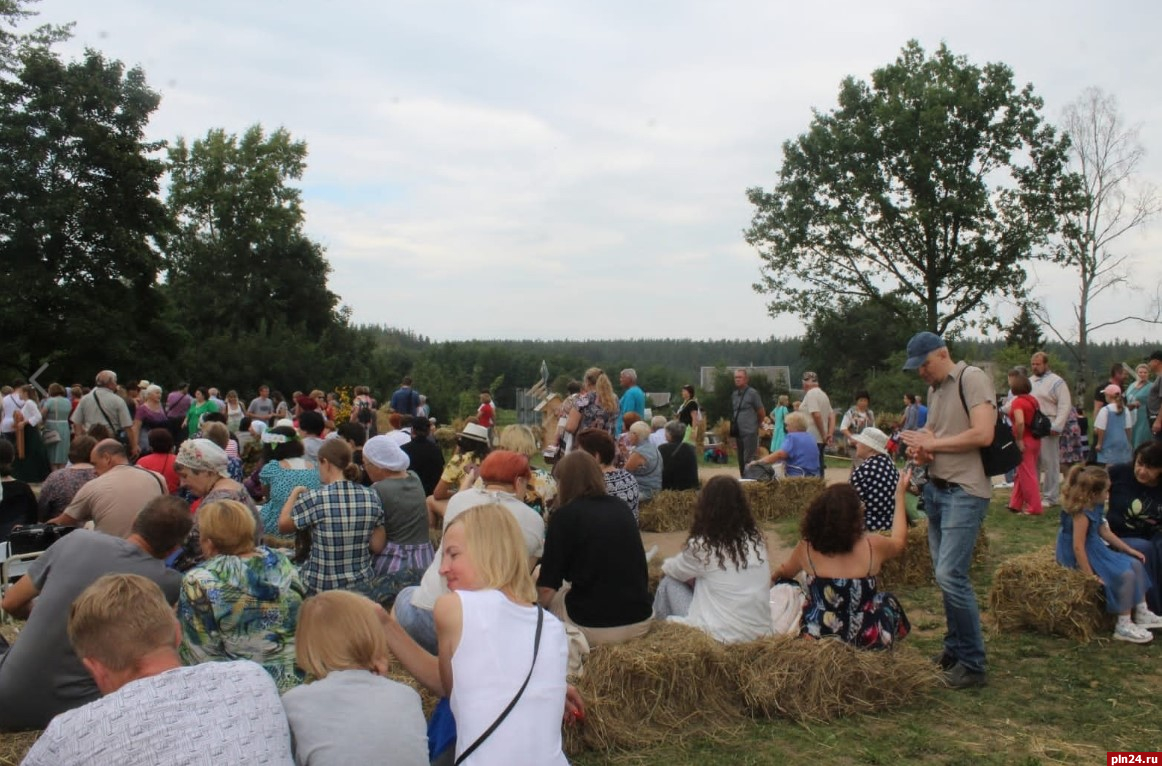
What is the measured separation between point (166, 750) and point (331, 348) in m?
37.9

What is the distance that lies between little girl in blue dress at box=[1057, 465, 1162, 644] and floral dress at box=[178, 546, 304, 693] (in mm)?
4756

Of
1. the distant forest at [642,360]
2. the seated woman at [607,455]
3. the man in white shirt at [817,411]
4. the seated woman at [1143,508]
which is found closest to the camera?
the seated woman at [1143,508]

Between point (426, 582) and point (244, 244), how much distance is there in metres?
41.1

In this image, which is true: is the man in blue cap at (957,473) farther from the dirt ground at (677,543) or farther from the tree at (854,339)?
the tree at (854,339)

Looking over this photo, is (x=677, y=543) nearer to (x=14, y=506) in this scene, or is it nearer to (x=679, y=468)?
(x=679, y=468)

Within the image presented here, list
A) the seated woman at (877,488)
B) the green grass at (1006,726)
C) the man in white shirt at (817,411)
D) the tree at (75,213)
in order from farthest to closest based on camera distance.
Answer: the tree at (75,213) < the man in white shirt at (817,411) < the seated woman at (877,488) < the green grass at (1006,726)

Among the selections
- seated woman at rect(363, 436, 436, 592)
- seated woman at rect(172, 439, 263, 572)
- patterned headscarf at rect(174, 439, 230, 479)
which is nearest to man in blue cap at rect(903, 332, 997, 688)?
seated woman at rect(363, 436, 436, 592)

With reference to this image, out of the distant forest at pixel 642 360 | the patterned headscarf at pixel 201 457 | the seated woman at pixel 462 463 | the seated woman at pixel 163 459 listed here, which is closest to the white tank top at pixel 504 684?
the patterned headscarf at pixel 201 457

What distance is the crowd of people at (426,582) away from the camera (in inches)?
102

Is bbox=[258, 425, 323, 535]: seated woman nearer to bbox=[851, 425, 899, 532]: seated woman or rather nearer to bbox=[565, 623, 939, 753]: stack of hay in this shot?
bbox=[565, 623, 939, 753]: stack of hay

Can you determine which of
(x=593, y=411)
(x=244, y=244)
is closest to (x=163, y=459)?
(x=593, y=411)

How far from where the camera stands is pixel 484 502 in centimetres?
482

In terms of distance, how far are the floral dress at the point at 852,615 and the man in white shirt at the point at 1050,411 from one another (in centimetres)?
701

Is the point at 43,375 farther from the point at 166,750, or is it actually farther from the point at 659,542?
the point at 166,750
